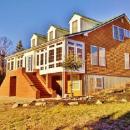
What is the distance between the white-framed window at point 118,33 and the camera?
1232 inches

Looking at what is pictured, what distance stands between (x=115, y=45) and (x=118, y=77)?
3.88m

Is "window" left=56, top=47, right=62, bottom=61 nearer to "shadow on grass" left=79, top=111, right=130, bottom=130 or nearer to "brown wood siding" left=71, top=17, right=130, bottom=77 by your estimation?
"brown wood siding" left=71, top=17, right=130, bottom=77


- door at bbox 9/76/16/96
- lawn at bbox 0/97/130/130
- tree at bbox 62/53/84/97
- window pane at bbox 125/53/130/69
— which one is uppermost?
window pane at bbox 125/53/130/69

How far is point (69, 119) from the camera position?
10.2m

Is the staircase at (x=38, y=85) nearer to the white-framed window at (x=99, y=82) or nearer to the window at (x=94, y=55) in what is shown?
the white-framed window at (x=99, y=82)

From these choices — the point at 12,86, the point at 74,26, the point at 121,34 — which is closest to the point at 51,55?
the point at 74,26

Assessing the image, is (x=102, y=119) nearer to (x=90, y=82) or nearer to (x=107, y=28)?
(x=90, y=82)

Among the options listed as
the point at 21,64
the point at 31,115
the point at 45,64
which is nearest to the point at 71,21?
the point at 45,64

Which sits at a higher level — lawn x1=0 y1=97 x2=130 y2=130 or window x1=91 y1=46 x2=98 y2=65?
window x1=91 y1=46 x2=98 y2=65

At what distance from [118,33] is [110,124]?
950 inches

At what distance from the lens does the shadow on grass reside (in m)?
8.56

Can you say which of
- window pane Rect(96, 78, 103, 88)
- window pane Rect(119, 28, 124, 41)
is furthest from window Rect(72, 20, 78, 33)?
window pane Rect(96, 78, 103, 88)

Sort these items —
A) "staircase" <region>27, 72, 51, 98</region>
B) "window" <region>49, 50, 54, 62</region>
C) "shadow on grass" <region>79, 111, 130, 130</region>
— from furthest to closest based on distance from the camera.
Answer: "window" <region>49, 50, 54, 62</region> → "staircase" <region>27, 72, 51, 98</region> → "shadow on grass" <region>79, 111, 130, 130</region>

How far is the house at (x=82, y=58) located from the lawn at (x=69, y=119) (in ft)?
43.2
